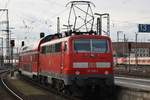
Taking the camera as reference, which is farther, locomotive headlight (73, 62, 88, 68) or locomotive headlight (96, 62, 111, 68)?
locomotive headlight (96, 62, 111, 68)

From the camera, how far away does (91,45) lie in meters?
22.5

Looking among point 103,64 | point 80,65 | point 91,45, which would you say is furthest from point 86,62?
point 91,45

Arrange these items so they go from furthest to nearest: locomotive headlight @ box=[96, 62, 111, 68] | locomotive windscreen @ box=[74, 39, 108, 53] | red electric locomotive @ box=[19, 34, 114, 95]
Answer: locomotive windscreen @ box=[74, 39, 108, 53]
locomotive headlight @ box=[96, 62, 111, 68]
red electric locomotive @ box=[19, 34, 114, 95]

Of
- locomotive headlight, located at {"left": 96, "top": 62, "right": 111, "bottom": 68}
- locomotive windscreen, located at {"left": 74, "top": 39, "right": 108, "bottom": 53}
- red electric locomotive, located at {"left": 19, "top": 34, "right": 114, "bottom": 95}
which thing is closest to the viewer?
red electric locomotive, located at {"left": 19, "top": 34, "right": 114, "bottom": 95}

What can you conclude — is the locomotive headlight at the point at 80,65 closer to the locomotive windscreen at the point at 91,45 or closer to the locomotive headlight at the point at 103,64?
the locomotive headlight at the point at 103,64

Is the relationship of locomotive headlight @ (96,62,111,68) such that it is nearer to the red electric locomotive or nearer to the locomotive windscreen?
the red electric locomotive

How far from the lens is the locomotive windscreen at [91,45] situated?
22.4 metres

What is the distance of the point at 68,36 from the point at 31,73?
1612cm

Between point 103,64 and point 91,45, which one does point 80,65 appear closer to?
point 103,64

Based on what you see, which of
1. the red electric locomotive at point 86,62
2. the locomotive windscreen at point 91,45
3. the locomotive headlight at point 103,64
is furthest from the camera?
the locomotive windscreen at point 91,45

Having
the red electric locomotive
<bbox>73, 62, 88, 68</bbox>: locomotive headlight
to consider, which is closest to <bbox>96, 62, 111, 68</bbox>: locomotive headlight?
the red electric locomotive

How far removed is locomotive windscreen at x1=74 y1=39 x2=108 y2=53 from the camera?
22.4m

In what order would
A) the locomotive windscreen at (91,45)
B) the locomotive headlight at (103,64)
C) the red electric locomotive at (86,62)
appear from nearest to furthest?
1. the red electric locomotive at (86,62)
2. the locomotive headlight at (103,64)
3. the locomotive windscreen at (91,45)

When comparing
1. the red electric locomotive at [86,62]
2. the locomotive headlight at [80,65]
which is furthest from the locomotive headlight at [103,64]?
the locomotive headlight at [80,65]
